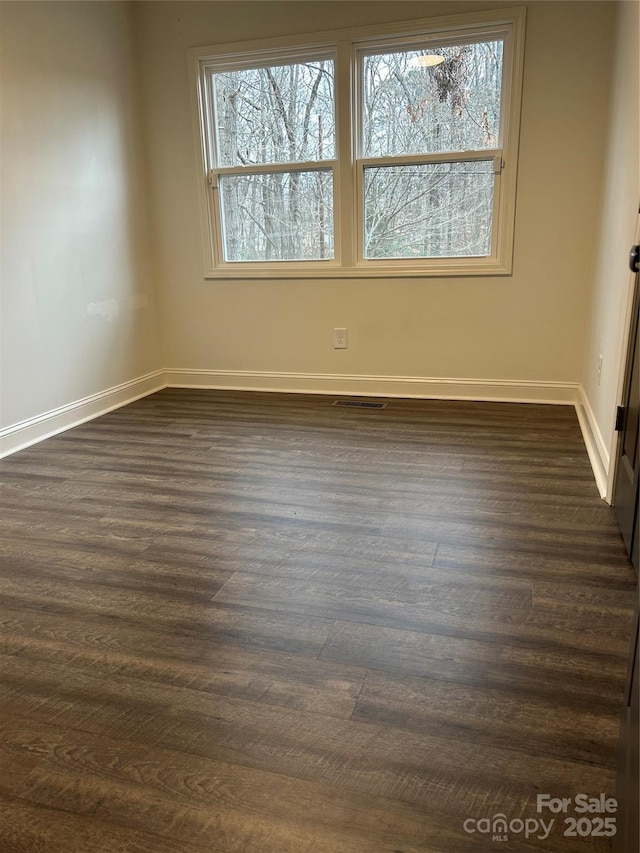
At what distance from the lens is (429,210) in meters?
3.88

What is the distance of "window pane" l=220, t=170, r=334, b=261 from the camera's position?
4059 millimetres

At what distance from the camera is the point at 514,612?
1.76 meters

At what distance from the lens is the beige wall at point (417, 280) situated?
346 centimetres

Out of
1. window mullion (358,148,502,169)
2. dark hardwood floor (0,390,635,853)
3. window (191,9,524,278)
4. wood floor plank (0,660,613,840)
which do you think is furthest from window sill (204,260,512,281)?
wood floor plank (0,660,613,840)

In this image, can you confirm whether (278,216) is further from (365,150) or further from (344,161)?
(365,150)

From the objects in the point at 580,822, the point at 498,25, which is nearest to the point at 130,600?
the point at 580,822

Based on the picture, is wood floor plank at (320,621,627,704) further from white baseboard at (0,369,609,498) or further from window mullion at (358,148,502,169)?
window mullion at (358,148,502,169)

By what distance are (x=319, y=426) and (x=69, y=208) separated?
197 cm

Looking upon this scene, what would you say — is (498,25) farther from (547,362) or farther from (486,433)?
(486,433)

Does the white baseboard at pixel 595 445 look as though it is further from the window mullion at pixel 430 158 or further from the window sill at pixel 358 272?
the window mullion at pixel 430 158

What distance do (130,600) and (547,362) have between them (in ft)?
9.83

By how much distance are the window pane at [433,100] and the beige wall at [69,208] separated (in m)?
1.63

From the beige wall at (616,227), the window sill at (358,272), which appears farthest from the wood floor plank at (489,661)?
the window sill at (358,272)

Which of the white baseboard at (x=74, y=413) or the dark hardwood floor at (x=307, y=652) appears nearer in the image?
the dark hardwood floor at (x=307, y=652)
